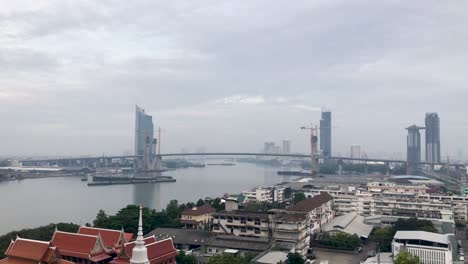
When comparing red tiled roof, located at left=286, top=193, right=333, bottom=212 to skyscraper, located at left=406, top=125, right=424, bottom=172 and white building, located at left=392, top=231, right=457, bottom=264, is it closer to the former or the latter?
white building, located at left=392, top=231, right=457, bottom=264

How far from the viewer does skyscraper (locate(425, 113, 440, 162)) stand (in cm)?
3591

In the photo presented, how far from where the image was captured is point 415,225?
25.3 ft

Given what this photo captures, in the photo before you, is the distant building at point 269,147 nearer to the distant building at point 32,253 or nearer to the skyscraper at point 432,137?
the skyscraper at point 432,137

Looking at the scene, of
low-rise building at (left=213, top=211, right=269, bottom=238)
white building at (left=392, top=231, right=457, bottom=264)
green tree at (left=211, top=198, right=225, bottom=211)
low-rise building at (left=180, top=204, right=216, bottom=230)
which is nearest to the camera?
white building at (left=392, top=231, right=457, bottom=264)

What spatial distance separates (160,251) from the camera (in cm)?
529

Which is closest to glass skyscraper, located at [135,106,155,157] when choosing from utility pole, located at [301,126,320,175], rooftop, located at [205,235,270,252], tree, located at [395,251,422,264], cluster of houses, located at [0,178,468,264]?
utility pole, located at [301,126,320,175]

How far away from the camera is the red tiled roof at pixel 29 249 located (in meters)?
4.72

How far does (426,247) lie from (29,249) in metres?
5.34

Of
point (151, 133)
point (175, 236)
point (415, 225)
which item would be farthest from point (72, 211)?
point (151, 133)

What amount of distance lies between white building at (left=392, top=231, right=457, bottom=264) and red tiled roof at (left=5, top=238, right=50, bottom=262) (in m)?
4.63

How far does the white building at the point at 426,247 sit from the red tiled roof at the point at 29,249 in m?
4.63

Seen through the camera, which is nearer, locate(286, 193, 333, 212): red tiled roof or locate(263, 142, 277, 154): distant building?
locate(286, 193, 333, 212): red tiled roof

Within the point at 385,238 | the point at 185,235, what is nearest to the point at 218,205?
the point at 185,235

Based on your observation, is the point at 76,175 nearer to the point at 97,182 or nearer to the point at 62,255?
the point at 97,182
